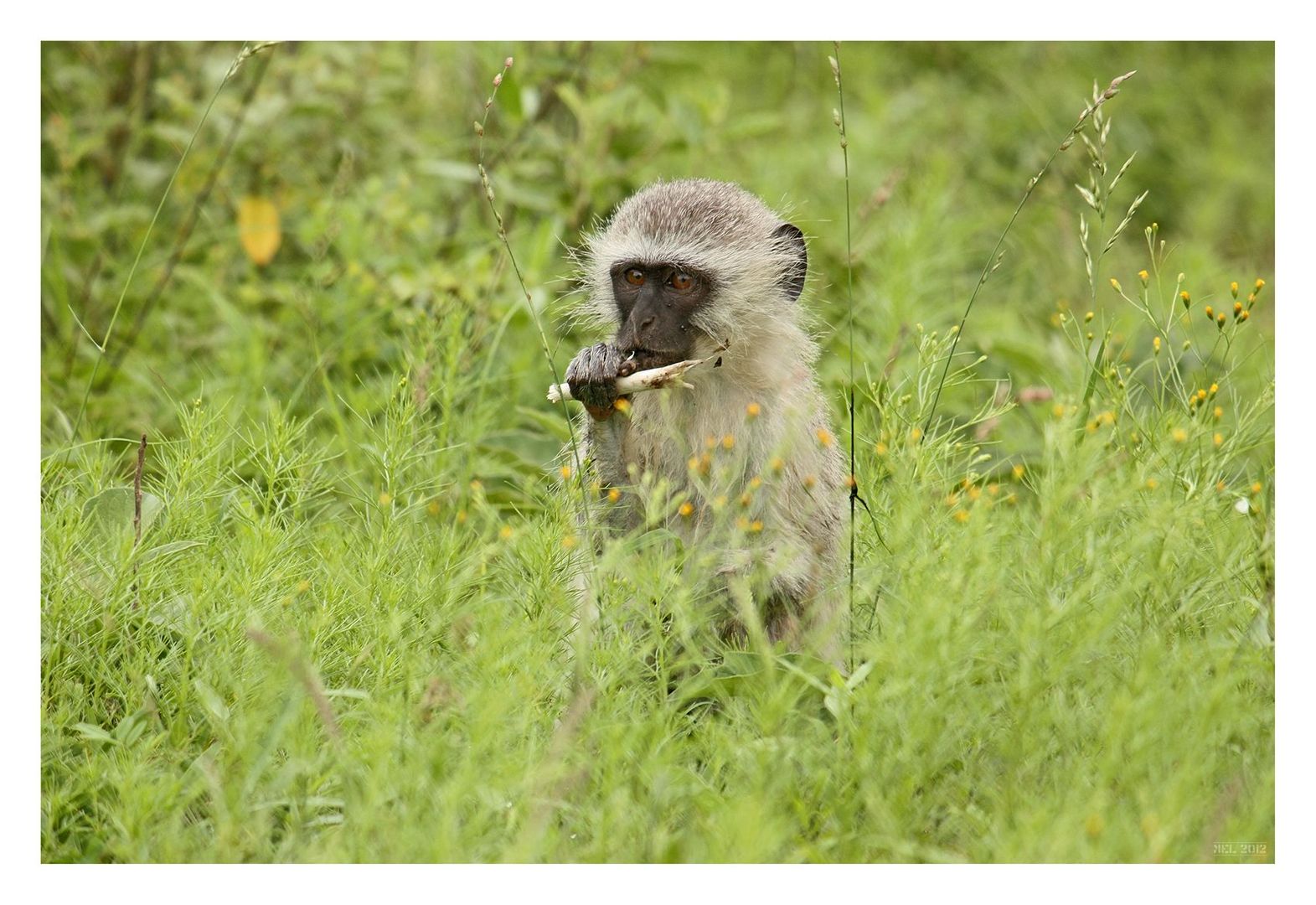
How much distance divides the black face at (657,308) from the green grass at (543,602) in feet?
1.84

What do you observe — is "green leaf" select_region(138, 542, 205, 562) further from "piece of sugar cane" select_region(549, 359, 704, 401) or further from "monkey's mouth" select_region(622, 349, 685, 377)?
"monkey's mouth" select_region(622, 349, 685, 377)

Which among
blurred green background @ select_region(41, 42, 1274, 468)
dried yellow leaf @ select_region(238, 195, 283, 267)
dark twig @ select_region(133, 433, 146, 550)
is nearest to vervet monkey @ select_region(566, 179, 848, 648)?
blurred green background @ select_region(41, 42, 1274, 468)

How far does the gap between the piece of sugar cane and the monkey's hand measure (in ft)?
0.09

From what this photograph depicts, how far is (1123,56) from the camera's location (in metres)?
9.32

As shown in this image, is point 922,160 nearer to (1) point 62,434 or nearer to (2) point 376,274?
(2) point 376,274

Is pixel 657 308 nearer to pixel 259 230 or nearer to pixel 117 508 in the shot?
pixel 117 508

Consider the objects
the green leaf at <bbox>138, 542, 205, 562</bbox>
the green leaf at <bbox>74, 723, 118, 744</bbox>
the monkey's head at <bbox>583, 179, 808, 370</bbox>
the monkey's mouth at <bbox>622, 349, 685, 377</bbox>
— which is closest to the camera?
the green leaf at <bbox>74, 723, 118, 744</bbox>

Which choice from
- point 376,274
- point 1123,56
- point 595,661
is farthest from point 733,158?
point 595,661

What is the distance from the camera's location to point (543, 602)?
3836 millimetres

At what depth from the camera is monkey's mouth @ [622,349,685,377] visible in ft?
15.0

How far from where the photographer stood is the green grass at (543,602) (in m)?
3.37

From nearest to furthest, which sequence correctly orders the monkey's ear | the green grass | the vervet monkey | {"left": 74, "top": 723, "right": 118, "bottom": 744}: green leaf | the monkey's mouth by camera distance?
the green grass
{"left": 74, "top": 723, "right": 118, "bottom": 744}: green leaf
the vervet monkey
the monkey's mouth
the monkey's ear

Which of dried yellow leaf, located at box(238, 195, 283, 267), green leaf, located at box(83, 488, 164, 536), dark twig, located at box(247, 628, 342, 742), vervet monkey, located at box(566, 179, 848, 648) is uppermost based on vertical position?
dried yellow leaf, located at box(238, 195, 283, 267)

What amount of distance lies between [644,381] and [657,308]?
486 millimetres
